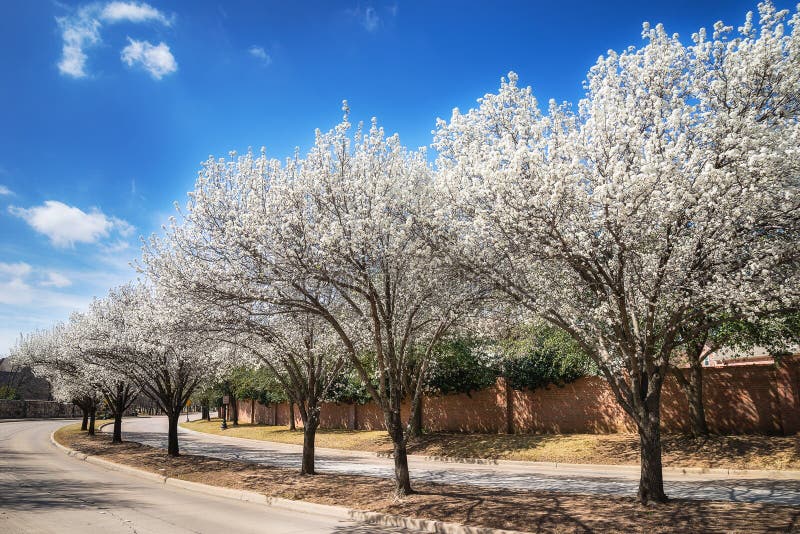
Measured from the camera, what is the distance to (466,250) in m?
10.3

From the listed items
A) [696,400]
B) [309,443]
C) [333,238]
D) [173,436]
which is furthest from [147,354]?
[696,400]

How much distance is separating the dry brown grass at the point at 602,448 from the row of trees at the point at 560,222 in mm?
8352

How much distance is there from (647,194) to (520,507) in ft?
21.3

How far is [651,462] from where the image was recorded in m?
9.71

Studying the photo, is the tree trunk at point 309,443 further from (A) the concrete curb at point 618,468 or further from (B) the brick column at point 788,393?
(B) the brick column at point 788,393

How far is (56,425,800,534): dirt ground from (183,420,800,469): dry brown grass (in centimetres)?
781

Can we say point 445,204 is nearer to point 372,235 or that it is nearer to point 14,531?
point 372,235

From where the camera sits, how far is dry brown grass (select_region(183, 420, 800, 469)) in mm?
16125

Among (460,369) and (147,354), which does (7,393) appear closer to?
(147,354)

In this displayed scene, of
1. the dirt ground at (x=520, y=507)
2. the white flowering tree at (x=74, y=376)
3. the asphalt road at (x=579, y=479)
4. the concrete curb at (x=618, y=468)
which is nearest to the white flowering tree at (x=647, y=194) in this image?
the dirt ground at (x=520, y=507)

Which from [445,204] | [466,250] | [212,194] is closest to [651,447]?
[466,250]

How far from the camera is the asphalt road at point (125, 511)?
32.4 feet

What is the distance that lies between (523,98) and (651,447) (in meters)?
7.21

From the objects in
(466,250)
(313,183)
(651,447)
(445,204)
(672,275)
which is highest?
(313,183)
